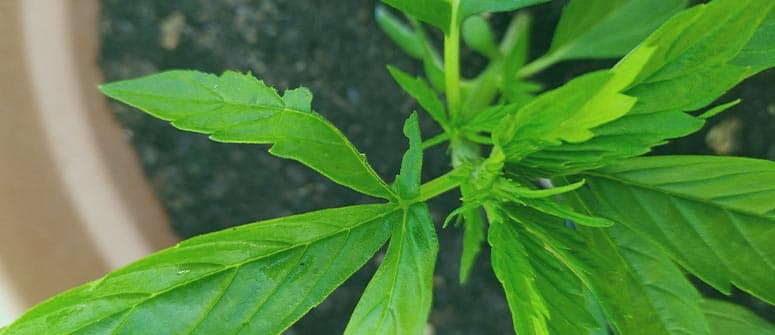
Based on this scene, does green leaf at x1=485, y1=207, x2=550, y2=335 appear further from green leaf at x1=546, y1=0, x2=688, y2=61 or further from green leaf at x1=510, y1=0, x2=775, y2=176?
green leaf at x1=546, y1=0, x2=688, y2=61

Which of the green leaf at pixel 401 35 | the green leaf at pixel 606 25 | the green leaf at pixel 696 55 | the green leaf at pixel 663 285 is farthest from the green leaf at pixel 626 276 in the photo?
the green leaf at pixel 401 35

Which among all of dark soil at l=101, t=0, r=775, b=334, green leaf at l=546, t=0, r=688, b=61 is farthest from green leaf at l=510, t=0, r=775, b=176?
dark soil at l=101, t=0, r=775, b=334

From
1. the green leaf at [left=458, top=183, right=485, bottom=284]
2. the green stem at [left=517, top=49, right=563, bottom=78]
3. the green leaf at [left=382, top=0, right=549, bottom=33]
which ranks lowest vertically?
the green leaf at [left=458, top=183, right=485, bottom=284]

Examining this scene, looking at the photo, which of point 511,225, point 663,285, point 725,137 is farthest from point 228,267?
point 725,137

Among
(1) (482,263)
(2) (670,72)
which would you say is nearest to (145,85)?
(2) (670,72)

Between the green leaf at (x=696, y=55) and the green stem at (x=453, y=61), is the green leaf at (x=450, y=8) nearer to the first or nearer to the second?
the green stem at (x=453, y=61)

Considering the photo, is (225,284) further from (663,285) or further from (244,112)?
(663,285)
